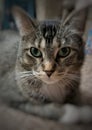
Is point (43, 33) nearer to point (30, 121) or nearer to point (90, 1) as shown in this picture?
point (90, 1)

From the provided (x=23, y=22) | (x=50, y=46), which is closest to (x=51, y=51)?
(x=50, y=46)

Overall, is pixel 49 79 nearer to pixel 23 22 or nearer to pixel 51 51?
pixel 51 51

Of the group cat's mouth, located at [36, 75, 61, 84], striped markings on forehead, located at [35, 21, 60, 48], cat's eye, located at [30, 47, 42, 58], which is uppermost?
striped markings on forehead, located at [35, 21, 60, 48]

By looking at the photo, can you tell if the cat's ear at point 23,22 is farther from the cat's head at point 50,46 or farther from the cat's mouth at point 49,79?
the cat's mouth at point 49,79

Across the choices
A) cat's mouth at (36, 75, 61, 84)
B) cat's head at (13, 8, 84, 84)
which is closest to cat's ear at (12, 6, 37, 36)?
cat's head at (13, 8, 84, 84)

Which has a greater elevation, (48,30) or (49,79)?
(48,30)

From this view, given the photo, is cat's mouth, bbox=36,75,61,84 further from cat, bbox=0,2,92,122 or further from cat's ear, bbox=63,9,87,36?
cat's ear, bbox=63,9,87,36

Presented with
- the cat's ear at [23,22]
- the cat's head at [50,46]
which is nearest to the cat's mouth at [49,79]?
the cat's head at [50,46]
